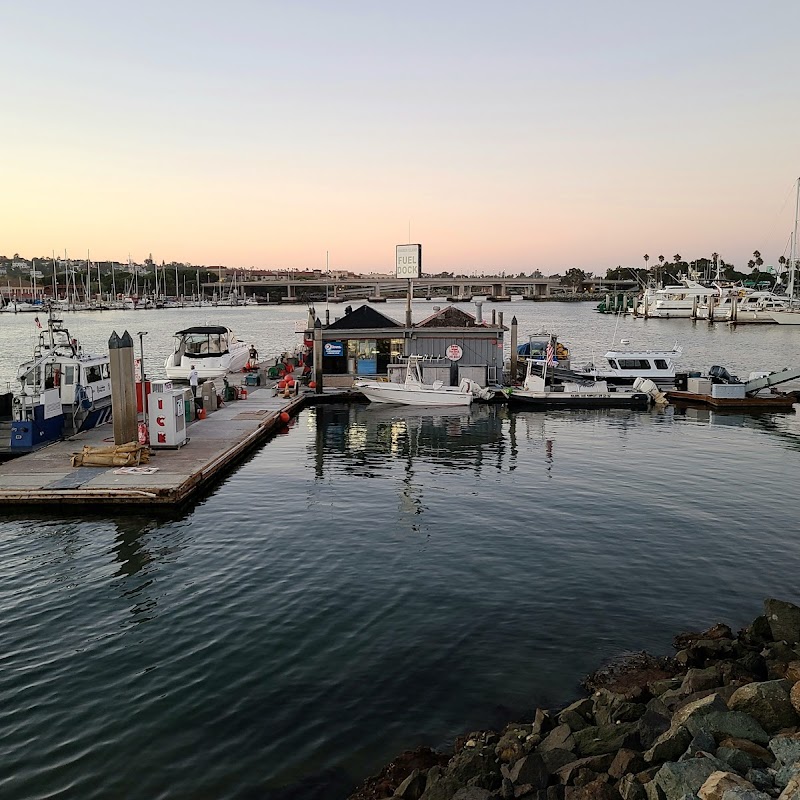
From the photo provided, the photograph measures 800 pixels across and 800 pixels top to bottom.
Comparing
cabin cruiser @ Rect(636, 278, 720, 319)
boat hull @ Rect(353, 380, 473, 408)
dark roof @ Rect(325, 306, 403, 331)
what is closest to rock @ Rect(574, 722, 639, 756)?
boat hull @ Rect(353, 380, 473, 408)

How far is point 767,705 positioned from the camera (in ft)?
27.0

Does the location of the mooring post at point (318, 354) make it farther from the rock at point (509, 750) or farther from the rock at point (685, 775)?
the rock at point (685, 775)

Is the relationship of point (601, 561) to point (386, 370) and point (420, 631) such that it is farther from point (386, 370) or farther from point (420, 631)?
point (386, 370)

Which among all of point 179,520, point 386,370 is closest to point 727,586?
point 179,520

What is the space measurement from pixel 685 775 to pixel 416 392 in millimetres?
31592

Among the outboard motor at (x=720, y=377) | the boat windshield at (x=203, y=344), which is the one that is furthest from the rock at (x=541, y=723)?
the boat windshield at (x=203, y=344)

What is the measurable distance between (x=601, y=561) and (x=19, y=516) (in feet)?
50.2

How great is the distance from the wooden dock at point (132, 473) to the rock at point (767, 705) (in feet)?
50.8

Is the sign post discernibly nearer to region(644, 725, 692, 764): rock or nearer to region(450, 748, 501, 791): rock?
region(450, 748, 501, 791): rock

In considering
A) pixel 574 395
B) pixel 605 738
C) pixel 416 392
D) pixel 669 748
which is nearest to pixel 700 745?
pixel 669 748

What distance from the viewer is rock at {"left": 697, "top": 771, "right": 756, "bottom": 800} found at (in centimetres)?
652

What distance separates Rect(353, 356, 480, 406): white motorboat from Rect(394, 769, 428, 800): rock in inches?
1180

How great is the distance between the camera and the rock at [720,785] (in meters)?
6.52

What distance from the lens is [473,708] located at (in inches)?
425
